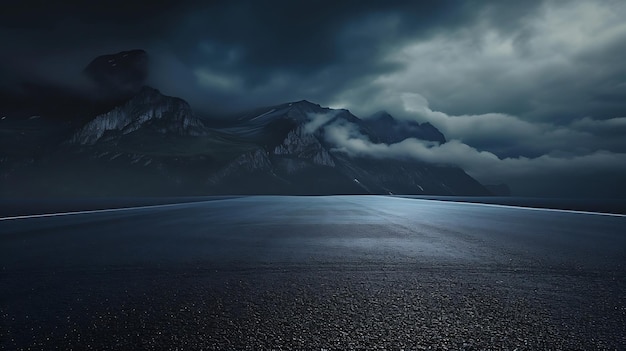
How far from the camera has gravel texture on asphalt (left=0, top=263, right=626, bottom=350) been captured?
4.32 metres

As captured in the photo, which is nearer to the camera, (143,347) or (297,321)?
(143,347)

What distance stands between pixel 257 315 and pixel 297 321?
2.36 feet

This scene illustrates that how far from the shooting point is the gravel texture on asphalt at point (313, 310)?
14.2 ft

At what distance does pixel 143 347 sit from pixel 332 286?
409cm

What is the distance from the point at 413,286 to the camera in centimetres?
742

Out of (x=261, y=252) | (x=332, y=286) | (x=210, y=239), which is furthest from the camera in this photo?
(x=210, y=239)

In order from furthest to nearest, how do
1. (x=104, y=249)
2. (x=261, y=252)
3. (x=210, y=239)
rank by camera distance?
(x=210, y=239)
(x=104, y=249)
(x=261, y=252)

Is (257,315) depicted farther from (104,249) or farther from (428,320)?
(104,249)

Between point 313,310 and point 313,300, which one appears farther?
point 313,300

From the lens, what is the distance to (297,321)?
509 centimetres

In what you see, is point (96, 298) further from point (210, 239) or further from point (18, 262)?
point (210, 239)

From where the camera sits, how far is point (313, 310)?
5699 millimetres

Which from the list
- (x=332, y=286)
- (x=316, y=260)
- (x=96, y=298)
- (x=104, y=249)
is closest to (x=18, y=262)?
(x=104, y=249)

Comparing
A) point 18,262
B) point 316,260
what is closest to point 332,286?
point 316,260
